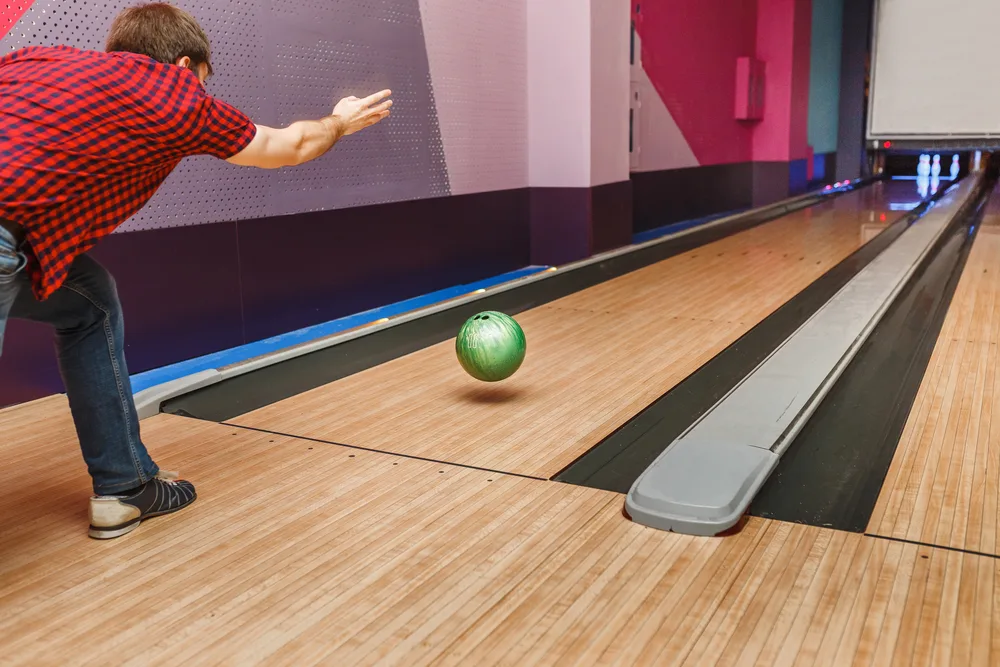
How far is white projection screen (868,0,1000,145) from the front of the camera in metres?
7.08

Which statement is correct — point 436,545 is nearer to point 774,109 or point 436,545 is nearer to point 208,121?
point 208,121

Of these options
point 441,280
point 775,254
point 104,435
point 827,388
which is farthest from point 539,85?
point 104,435

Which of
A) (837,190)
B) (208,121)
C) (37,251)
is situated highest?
(208,121)

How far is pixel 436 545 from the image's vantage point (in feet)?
4.26

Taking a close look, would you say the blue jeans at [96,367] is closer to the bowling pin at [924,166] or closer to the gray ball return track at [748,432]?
the gray ball return track at [748,432]

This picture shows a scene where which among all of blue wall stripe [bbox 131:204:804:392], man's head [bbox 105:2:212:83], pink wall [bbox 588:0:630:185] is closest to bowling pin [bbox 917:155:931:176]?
pink wall [bbox 588:0:630:185]

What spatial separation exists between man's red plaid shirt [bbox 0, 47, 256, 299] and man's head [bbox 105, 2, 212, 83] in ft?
0.19

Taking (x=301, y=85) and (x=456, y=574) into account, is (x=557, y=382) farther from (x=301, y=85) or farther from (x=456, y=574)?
(x=301, y=85)

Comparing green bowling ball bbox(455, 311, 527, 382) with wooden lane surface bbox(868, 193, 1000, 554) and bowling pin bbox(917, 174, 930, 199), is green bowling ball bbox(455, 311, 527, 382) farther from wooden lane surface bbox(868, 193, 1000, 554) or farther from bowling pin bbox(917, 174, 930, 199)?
bowling pin bbox(917, 174, 930, 199)

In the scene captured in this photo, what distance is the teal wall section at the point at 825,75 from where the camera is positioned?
8391mm

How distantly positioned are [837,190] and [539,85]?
4892 millimetres

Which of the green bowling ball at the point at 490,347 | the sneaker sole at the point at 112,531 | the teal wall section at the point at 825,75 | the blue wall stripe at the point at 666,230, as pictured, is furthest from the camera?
the teal wall section at the point at 825,75

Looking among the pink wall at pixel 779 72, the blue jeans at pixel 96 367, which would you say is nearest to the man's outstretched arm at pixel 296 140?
the blue jeans at pixel 96 367

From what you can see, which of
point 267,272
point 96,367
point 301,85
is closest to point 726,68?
point 301,85
